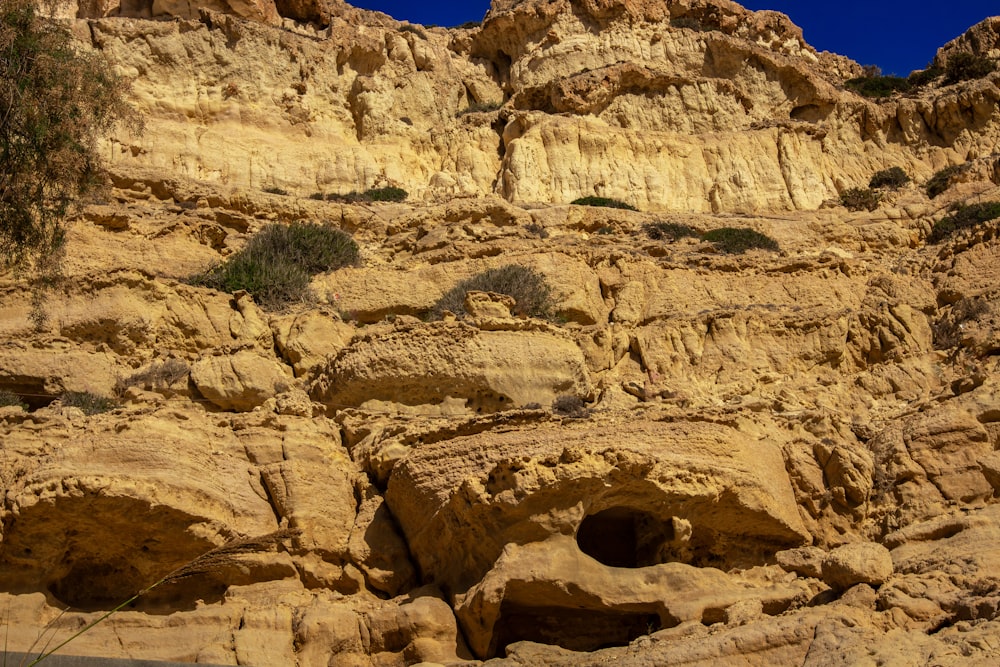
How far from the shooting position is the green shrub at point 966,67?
1196 inches

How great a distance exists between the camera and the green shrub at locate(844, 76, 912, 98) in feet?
106

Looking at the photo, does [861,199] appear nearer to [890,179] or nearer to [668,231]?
[890,179]

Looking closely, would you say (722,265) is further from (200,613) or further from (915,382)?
(200,613)

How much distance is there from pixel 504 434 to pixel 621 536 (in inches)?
64.1

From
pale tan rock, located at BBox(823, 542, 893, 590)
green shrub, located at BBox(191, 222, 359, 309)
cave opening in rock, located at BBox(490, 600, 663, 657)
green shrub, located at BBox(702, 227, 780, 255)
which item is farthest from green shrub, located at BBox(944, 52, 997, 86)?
cave opening in rock, located at BBox(490, 600, 663, 657)

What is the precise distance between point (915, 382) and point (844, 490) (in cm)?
355

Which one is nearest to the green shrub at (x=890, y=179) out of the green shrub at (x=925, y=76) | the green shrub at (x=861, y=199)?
the green shrub at (x=861, y=199)

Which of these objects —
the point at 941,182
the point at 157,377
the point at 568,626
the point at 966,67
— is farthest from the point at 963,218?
the point at 157,377

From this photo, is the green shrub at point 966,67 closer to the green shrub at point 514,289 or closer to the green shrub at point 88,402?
the green shrub at point 514,289

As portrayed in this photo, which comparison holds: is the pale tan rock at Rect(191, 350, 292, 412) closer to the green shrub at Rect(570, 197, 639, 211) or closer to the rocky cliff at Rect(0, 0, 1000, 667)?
the rocky cliff at Rect(0, 0, 1000, 667)

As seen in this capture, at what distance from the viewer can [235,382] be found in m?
13.0

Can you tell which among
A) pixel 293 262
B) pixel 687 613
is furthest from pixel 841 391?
pixel 293 262

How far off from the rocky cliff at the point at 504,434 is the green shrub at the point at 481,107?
21.6 feet

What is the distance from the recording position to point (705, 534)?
32.5ft
